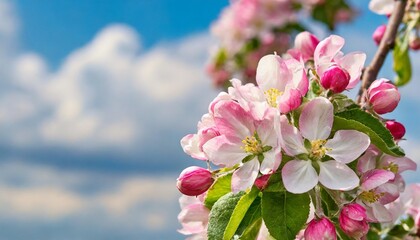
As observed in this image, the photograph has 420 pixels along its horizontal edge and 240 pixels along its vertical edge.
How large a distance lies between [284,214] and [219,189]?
16cm

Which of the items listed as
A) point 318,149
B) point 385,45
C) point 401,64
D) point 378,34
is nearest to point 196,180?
point 318,149

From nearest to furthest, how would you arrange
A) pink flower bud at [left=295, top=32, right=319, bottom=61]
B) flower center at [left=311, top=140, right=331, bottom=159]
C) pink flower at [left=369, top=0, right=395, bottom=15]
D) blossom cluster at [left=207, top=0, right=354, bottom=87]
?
flower center at [left=311, top=140, right=331, bottom=159]
pink flower bud at [left=295, top=32, right=319, bottom=61]
pink flower at [left=369, top=0, right=395, bottom=15]
blossom cluster at [left=207, top=0, right=354, bottom=87]

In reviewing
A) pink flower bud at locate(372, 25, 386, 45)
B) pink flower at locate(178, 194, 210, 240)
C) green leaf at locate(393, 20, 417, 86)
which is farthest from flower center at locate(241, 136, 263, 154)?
green leaf at locate(393, 20, 417, 86)

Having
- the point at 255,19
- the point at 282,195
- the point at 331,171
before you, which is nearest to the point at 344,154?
the point at 331,171

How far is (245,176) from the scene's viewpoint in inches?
57.5

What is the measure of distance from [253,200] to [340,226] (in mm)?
176

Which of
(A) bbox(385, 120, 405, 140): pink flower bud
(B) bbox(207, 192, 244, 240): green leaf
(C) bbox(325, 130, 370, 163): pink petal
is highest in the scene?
(B) bbox(207, 192, 244, 240): green leaf

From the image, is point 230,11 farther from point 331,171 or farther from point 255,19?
point 331,171

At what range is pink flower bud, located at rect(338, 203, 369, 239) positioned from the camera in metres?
1.46

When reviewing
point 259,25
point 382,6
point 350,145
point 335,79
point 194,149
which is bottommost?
point 350,145

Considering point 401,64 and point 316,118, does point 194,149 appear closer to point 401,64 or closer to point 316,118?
point 316,118

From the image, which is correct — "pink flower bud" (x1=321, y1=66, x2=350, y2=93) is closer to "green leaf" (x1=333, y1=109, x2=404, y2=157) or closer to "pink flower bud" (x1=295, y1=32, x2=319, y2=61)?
"green leaf" (x1=333, y1=109, x2=404, y2=157)

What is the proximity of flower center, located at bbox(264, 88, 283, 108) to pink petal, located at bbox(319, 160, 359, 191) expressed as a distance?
0.16 metres

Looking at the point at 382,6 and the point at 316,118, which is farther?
the point at 382,6
